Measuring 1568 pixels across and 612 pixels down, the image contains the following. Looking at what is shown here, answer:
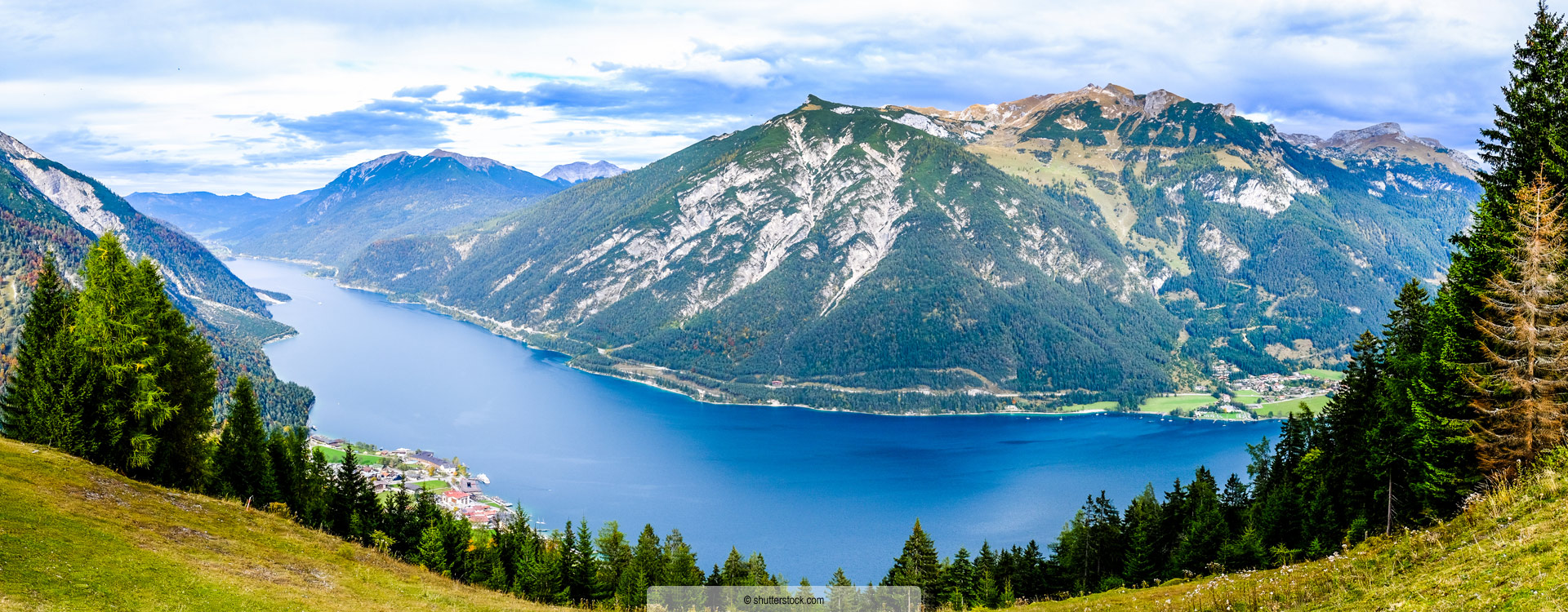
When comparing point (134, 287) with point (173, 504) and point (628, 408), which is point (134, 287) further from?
point (628, 408)

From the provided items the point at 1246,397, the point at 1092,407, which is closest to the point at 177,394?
the point at 1092,407

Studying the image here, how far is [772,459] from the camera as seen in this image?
13400cm

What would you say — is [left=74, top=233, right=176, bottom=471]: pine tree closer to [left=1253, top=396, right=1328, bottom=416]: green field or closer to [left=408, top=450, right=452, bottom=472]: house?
[left=408, top=450, right=452, bottom=472]: house

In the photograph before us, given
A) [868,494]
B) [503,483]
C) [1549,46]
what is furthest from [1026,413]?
[1549,46]

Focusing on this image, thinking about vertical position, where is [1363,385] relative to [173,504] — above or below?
above

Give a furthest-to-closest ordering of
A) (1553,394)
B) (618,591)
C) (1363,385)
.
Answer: (618,591), (1363,385), (1553,394)

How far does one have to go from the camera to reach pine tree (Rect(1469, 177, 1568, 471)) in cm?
2120

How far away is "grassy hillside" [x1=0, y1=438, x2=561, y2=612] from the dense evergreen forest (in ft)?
12.4

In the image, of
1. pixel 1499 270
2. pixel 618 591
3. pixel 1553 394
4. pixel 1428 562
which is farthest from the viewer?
pixel 618 591

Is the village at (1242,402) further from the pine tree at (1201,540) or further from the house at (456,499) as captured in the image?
the pine tree at (1201,540)

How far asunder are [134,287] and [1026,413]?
170479 mm

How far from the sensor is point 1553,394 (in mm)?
21312

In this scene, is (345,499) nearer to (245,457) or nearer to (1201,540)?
(245,457)

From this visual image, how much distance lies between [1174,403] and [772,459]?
104500 millimetres
